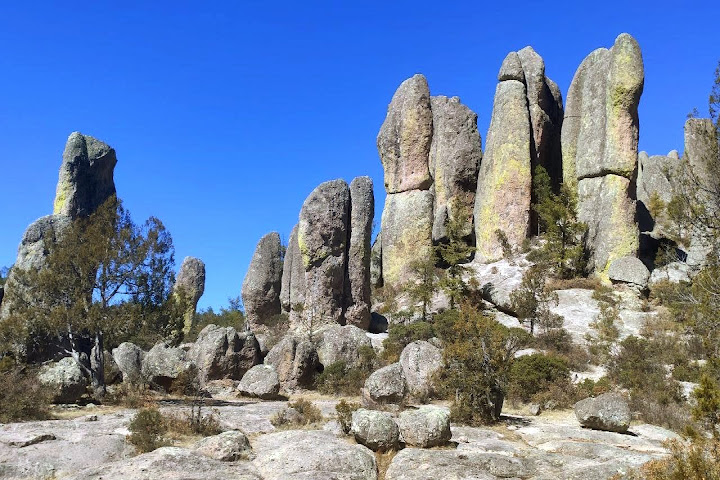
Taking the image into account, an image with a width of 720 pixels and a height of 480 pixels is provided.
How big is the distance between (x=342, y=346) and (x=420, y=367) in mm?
4497

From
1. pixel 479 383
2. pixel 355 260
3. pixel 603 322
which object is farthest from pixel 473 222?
pixel 479 383

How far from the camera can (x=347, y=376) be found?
63.0 ft

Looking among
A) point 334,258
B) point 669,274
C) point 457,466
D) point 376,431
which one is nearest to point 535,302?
point 669,274

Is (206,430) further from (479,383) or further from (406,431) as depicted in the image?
(479,383)

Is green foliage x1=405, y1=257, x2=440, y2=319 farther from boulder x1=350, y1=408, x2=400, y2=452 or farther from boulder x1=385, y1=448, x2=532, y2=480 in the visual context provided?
boulder x1=385, y1=448, x2=532, y2=480

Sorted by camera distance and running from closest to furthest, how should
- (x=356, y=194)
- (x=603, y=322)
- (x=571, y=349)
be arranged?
(x=571, y=349) → (x=603, y=322) → (x=356, y=194)

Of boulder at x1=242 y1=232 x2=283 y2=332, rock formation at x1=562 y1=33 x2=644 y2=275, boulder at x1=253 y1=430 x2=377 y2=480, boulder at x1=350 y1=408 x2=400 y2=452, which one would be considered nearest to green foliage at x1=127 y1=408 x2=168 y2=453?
boulder at x1=253 y1=430 x2=377 y2=480

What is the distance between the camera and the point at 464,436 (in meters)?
12.0

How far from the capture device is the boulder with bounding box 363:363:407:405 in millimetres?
15172

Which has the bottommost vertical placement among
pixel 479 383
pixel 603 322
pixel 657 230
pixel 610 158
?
pixel 479 383

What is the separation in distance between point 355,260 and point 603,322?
10.2 meters

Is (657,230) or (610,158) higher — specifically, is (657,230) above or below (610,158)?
below

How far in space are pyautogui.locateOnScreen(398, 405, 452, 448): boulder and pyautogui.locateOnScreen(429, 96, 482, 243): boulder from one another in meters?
23.7

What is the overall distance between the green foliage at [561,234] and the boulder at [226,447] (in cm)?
1980
